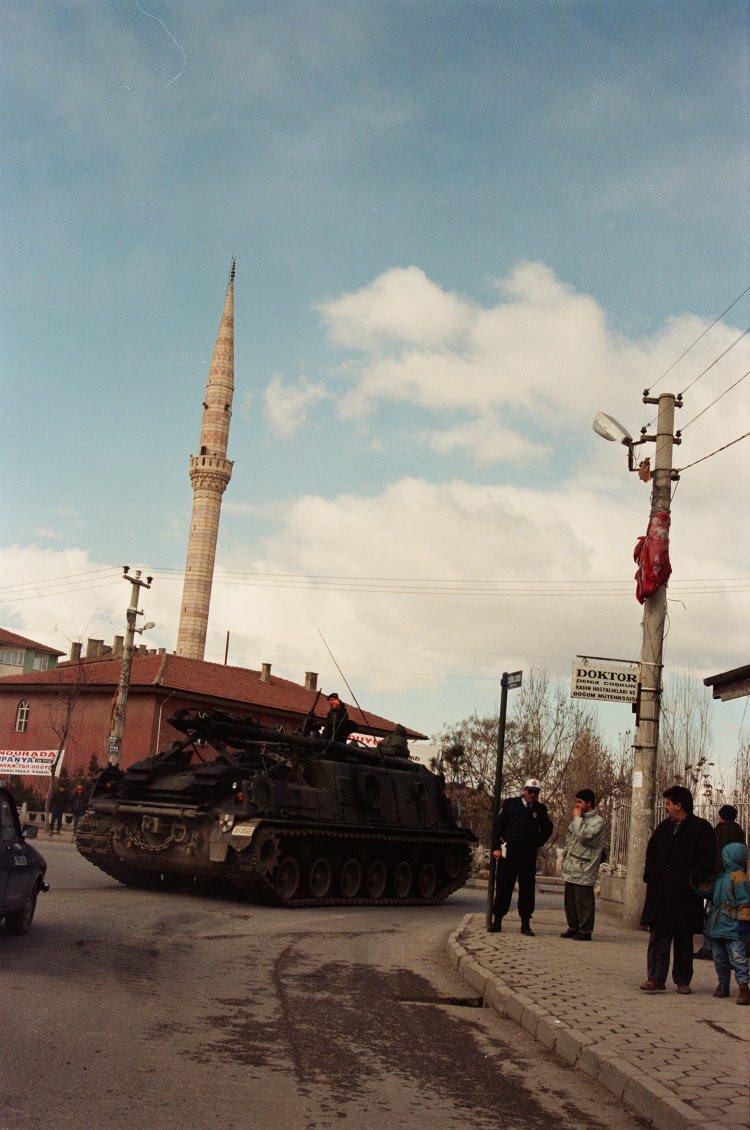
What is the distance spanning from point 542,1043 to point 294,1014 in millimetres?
1588

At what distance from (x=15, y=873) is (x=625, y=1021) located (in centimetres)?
484

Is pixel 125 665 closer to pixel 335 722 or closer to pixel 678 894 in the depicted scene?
pixel 335 722

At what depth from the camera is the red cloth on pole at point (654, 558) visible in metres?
15.5

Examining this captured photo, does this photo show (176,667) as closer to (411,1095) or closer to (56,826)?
(56,826)

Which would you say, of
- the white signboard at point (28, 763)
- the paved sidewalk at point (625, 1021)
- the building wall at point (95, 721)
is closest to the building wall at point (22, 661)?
the building wall at point (95, 721)

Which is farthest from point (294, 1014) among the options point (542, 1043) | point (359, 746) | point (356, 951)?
point (359, 746)

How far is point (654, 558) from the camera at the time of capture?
15.6 metres

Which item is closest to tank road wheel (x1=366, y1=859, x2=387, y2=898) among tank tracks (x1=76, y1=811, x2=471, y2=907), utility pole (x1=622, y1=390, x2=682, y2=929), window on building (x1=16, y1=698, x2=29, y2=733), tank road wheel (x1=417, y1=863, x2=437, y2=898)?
tank tracks (x1=76, y1=811, x2=471, y2=907)

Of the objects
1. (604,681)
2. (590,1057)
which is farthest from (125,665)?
(590,1057)

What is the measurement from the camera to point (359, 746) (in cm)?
1914

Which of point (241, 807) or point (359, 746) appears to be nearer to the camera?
point (241, 807)

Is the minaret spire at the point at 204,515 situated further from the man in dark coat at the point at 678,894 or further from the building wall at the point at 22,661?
the man in dark coat at the point at 678,894

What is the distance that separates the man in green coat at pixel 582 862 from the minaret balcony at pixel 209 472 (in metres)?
59.5

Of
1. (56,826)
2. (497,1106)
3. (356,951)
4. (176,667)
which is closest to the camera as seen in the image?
(497,1106)
